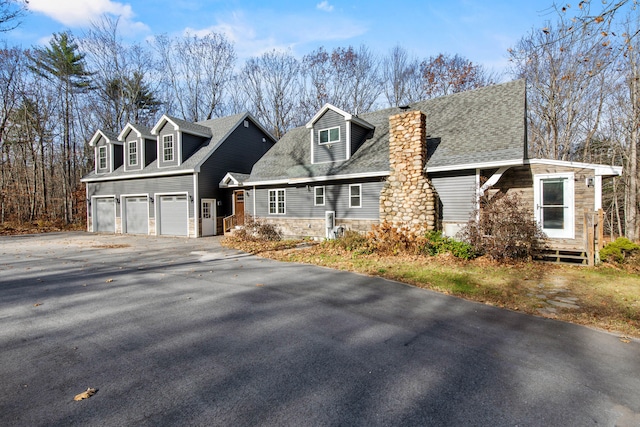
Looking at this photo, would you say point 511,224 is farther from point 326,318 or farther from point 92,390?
point 92,390

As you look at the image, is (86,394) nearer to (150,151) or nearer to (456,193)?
(456,193)

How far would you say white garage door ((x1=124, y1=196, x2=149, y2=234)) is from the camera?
20516 mm

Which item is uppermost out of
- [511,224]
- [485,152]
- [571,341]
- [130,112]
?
[130,112]

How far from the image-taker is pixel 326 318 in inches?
200

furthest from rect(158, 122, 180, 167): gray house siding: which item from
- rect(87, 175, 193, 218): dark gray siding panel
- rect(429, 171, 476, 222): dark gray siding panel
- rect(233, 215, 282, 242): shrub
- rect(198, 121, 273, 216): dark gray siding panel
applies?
rect(429, 171, 476, 222): dark gray siding panel

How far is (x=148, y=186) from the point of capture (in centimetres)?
2025

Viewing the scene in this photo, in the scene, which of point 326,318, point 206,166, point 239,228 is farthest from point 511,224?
point 206,166

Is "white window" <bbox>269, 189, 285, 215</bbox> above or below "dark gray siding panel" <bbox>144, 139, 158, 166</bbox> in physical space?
below

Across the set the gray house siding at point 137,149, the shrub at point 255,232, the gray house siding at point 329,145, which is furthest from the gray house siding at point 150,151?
the gray house siding at point 329,145

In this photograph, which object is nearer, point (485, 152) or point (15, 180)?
point (485, 152)

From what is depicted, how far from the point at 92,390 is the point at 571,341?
5.64 m

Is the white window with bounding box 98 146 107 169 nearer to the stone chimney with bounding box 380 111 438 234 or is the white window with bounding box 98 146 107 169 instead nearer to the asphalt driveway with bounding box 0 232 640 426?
the asphalt driveway with bounding box 0 232 640 426

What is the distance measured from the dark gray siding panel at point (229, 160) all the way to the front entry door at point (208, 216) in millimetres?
359

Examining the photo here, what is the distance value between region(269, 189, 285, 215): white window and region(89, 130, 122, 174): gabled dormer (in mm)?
13003
